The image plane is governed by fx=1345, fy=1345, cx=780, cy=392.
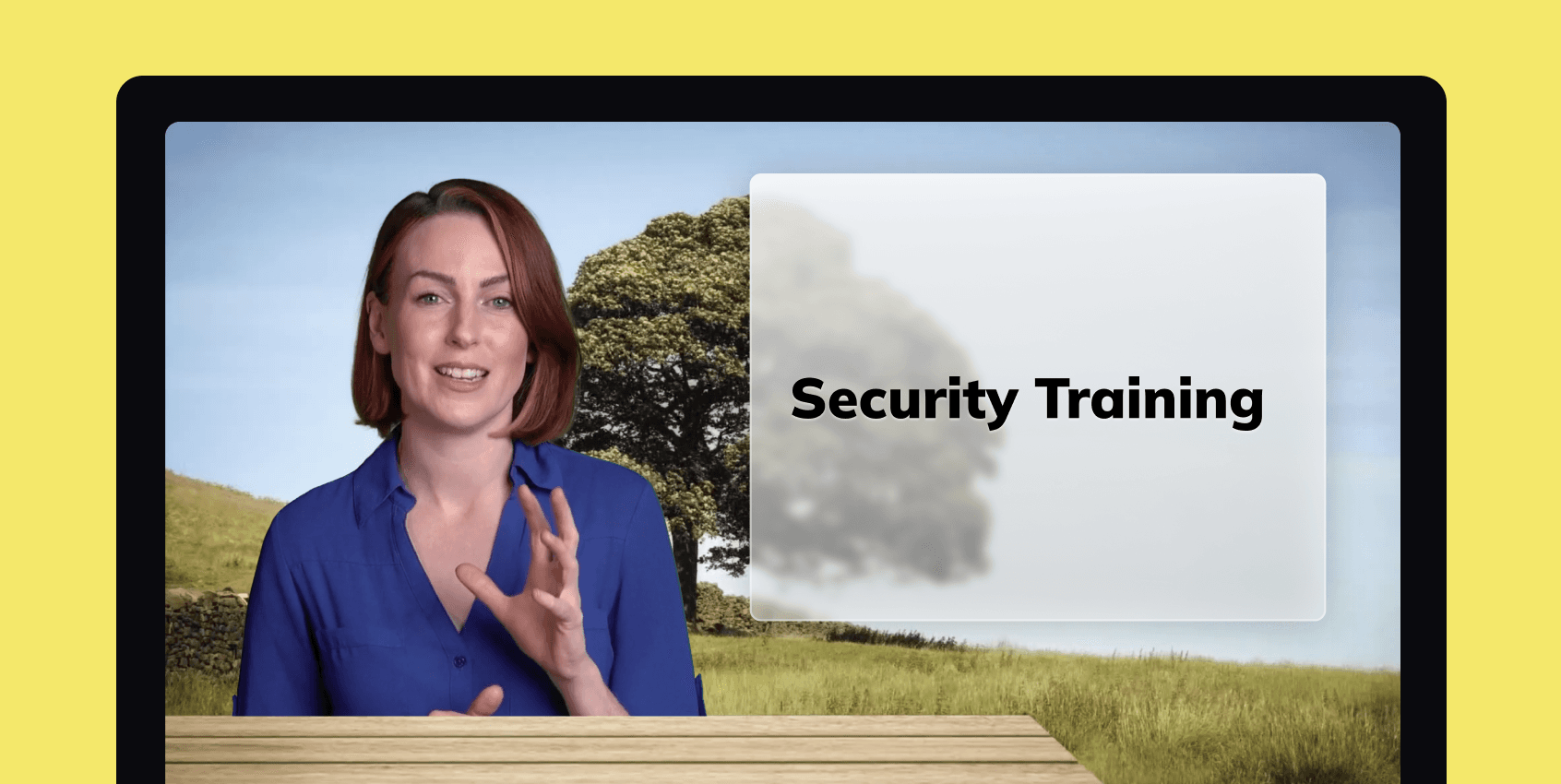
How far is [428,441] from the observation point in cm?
368

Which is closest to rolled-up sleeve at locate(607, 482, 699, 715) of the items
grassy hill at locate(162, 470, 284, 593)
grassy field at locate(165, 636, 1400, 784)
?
grassy field at locate(165, 636, 1400, 784)

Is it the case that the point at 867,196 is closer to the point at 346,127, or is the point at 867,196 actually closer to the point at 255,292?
the point at 346,127

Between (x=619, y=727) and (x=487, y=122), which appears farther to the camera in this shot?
(x=487, y=122)

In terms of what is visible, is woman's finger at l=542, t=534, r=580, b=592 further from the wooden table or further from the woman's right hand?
the wooden table

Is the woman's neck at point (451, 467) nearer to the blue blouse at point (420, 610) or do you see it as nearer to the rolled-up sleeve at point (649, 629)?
the blue blouse at point (420, 610)

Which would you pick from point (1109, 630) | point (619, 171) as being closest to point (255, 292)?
point (619, 171)

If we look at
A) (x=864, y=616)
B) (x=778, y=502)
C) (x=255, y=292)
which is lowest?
(x=864, y=616)

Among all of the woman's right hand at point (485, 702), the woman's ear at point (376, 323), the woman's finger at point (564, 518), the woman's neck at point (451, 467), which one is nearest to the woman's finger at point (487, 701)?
the woman's right hand at point (485, 702)

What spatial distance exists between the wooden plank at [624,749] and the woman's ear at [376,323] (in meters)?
1.19

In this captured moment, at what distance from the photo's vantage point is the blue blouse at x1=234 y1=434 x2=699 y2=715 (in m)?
3.50

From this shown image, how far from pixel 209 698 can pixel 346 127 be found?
161 centimetres

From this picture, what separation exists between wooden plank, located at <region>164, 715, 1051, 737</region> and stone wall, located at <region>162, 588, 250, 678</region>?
0.64 metres

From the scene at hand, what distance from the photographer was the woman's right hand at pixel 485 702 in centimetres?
340

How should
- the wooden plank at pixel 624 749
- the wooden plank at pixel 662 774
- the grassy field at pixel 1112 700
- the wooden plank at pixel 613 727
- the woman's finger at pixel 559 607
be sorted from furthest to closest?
the grassy field at pixel 1112 700 → the woman's finger at pixel 559 607 → the wooden plank at pixel 613 727 → the wooden plank at pixel 624 749 → the wooden plank at pixel 662 774
